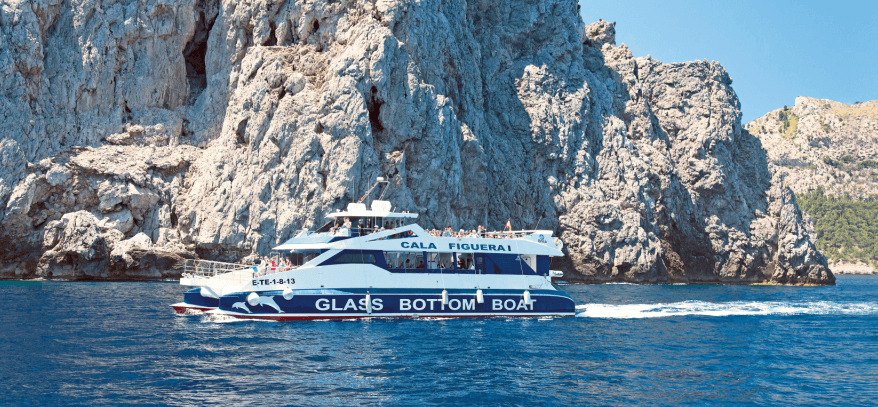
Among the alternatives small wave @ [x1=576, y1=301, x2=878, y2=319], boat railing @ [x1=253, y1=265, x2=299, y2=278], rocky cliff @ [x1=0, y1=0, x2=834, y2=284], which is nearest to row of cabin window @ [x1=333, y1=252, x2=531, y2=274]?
boat railing @ [x1=253, y1=265, x2=299, y2=278]

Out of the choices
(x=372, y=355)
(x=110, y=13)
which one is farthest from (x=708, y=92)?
(x=372, y=355)

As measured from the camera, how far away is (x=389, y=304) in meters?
Answer: 24.8

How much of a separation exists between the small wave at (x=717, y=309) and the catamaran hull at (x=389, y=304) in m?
2.57

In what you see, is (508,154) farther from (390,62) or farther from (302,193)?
(302,193)

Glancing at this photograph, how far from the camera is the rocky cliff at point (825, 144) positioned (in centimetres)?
15300

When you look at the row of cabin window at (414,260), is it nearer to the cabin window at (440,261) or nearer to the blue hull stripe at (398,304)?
the cabin window at (440,261)

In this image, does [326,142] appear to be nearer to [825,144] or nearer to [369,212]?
[369,212]

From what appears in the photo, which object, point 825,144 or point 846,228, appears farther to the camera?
point 825,144

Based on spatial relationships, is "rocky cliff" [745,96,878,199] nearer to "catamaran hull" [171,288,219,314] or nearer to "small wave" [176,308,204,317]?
"catamaran hull" [171,288,219,314]

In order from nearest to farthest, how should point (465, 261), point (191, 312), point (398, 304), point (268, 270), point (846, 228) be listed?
point (268, 270) → point (398, 304) → point (191, 312) → point (465, 261) → point (846, 228)

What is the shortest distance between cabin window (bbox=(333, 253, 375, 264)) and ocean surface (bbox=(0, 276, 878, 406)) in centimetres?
231

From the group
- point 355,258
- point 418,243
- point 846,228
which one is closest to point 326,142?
point 418,243

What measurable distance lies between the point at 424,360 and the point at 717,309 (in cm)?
2121

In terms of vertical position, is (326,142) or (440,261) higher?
(326,142)
